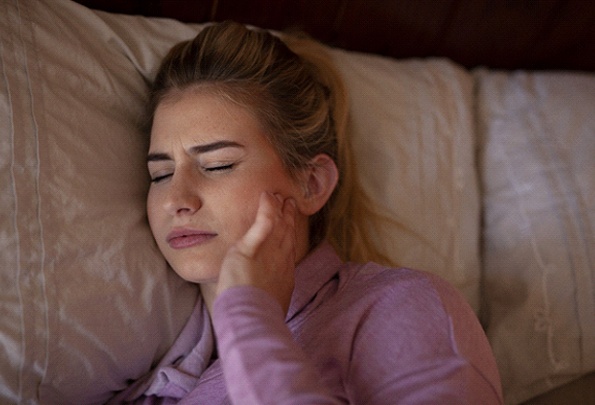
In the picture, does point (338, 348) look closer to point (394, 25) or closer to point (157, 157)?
point (157, 157)

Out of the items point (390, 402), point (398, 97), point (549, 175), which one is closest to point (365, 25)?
point (398, 97)

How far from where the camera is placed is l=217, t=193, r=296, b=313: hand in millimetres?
798

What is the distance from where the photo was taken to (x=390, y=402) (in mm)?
811

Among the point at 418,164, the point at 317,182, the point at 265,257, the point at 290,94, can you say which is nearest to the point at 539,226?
the point at 418,164

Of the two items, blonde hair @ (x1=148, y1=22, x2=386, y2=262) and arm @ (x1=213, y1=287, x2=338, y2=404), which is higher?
blonde hair @ (x1=148, y1=22, x2=386, y2=262)

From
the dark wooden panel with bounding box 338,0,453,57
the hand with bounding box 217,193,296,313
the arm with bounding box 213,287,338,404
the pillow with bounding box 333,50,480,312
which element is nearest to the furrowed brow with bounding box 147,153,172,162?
the hand with bounding box 217,193,296,313

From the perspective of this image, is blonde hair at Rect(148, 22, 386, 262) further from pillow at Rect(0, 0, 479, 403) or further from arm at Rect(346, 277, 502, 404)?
arm at Rect(346, 277, 502, 404)

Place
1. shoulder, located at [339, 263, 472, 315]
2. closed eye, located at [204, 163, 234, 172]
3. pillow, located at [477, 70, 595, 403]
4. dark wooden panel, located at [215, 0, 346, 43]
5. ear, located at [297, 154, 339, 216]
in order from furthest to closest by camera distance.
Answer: dark wooden panel, located at [215, 0, 346, 43], pillow, located at [477, 70, 595, 403], ear, located at [297, 154, 339, 216], closed eye, located at [204, 163, 234, 172], shoulder, located at [339, 263, 472, 315]

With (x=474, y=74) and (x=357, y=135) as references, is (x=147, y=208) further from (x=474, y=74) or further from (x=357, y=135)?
(x=474, y=74)

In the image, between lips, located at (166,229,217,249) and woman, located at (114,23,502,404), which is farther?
lips, located at (166,229,217,249)

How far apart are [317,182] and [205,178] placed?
0.82 feet

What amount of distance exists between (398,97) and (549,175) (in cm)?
39

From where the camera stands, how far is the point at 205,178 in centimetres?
99

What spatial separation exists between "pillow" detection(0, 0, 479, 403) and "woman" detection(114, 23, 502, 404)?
0.20 feet
